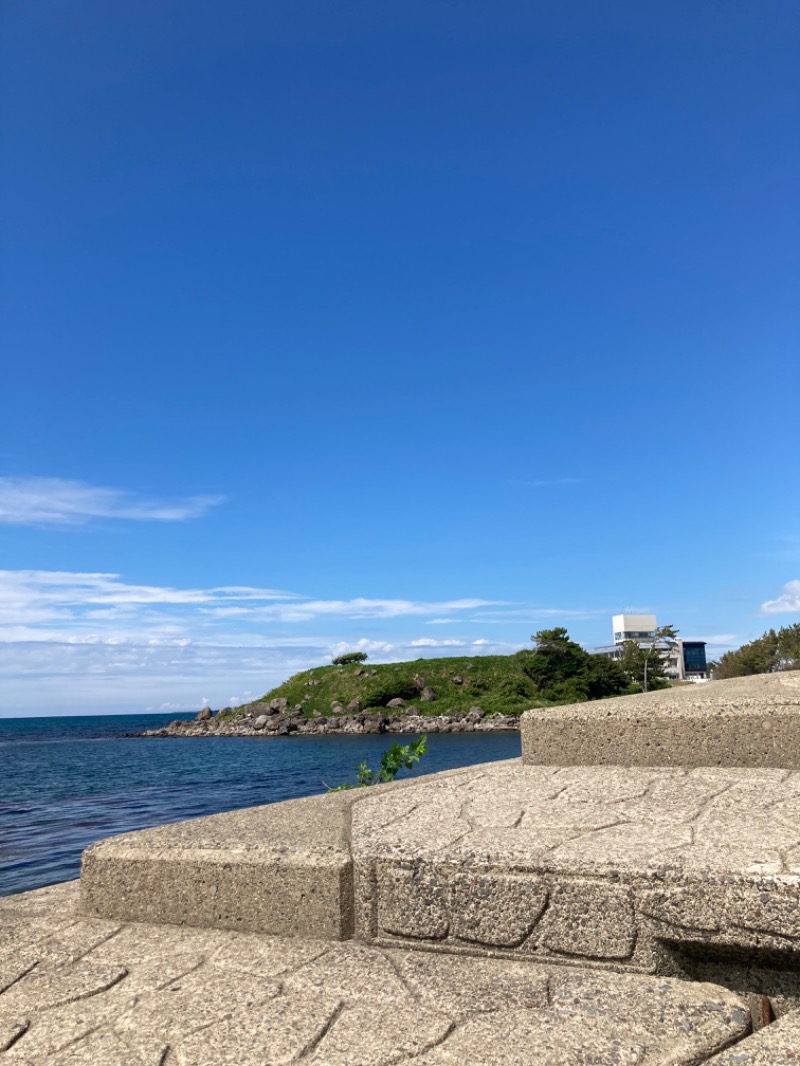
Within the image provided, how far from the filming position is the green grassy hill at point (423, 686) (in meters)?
61.2

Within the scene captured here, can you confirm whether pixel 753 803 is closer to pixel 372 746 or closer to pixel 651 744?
pixel 651 744

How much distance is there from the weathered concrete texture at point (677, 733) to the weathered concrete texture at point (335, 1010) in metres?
1.62

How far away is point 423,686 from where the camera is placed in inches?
2571

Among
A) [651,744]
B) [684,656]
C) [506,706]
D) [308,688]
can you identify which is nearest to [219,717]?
[308,688]

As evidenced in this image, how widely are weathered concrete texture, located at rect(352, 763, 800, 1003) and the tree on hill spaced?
194 feet

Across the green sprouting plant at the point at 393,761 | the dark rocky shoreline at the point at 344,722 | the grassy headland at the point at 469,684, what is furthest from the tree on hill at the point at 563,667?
the green sprouting plant at the point at 393,761

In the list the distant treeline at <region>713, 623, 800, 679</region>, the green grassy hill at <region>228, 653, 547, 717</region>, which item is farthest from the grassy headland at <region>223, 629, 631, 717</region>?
the distant treeline at <region>713, 623, 800, 679</region>

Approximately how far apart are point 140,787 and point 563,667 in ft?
140

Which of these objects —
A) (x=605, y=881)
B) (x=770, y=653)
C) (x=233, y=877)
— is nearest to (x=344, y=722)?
(x=770, y=653)

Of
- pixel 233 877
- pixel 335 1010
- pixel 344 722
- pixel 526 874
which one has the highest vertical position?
pixel 526 874

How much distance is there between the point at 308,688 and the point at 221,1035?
230 ft

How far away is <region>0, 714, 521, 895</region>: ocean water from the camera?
13.8 m

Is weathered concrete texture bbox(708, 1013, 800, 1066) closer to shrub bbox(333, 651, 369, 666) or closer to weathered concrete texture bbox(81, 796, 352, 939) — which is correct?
weathered concrete texture bbox(81, 796, 352, 939)

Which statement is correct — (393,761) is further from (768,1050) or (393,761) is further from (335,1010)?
(768,1050)
